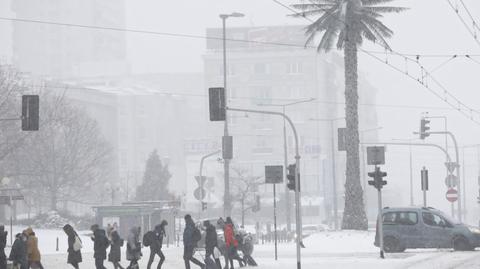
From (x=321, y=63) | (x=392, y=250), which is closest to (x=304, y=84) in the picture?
(x=321, y=63)

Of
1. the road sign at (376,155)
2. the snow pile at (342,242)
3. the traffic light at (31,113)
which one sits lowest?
the snow pile at (342,242)

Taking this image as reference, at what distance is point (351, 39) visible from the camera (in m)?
52.2

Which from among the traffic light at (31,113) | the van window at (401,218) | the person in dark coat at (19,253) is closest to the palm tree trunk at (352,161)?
the van window at (401,218)

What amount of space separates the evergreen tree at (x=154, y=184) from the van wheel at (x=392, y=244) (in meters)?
58.9

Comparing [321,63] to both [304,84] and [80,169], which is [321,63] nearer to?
[304,84]

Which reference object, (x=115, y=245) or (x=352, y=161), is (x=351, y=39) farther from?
(x=115, y=245)

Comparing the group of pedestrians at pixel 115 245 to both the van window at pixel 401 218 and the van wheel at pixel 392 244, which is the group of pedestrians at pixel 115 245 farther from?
the van window at pixel 401 218

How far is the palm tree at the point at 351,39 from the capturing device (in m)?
51.6

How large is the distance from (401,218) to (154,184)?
6136 centimetres

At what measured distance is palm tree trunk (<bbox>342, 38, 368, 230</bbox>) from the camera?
51.5 meters

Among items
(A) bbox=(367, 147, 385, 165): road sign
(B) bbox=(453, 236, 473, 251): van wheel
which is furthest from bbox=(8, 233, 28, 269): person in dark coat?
(B) bbox=(453, 236, 473, 251): van wheel

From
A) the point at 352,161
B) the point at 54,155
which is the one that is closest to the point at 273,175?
the point at 352,161

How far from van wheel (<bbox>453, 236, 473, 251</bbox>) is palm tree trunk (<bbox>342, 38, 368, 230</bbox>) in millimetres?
11602

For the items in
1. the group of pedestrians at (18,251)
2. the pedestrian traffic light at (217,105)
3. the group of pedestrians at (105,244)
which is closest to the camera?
the group of pedestrians at (105,244)
